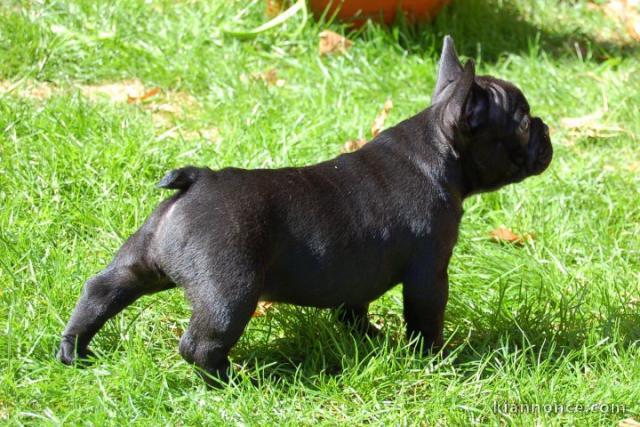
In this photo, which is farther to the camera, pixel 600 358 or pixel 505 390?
pixel 600 358

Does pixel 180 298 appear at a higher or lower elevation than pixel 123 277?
lower

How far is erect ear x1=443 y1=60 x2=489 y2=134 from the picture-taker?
14.4ft

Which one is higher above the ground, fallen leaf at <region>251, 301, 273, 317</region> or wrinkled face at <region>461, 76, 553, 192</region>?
wrinkled face at <region>461, 76, 553, 192</region>

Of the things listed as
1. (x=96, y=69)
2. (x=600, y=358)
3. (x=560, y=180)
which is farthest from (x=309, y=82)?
(x=600, y=358)

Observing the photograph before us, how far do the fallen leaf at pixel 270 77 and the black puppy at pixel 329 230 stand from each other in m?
2.66

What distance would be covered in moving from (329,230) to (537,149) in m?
1.22

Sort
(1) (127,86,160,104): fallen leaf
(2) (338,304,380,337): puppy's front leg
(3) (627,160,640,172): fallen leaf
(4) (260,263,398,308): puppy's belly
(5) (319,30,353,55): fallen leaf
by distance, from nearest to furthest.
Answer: (4) (260,263,398,308): puppy's belly, (2) (338,304,380,337): puppy's front leg, (3) (627,160,640,172): fallen leaf, (1) (127,86,160,104): fallen leaf, (5) (319,30,353,55): fallen leaf

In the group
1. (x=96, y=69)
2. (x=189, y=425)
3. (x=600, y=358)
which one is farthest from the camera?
(x=96, y=69)

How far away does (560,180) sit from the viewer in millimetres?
6320

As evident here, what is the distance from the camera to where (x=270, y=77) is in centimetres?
736

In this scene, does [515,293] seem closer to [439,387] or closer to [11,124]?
[439,387]

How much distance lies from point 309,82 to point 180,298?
277cm

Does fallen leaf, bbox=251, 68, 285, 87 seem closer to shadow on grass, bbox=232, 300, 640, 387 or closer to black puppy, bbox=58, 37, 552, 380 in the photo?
black puppy, bbox=58, 37, 552, 380

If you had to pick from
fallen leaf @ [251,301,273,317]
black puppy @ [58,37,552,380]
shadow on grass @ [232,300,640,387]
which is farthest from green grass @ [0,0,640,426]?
black puppy @ [58,37,552,380]
